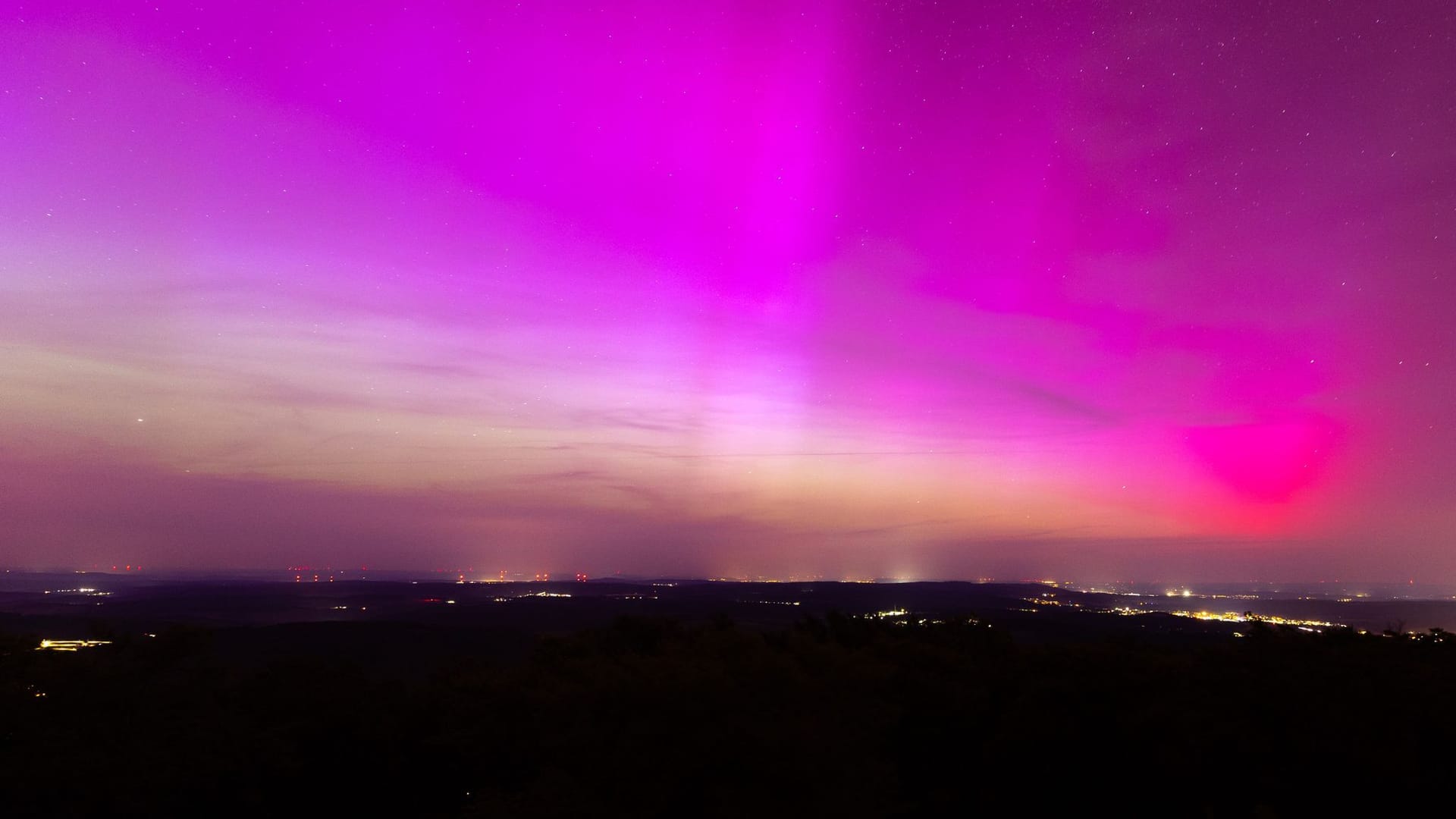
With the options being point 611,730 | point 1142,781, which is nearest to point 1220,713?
point 1142,781

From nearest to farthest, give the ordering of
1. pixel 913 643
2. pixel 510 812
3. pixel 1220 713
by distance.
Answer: pixel 510 812
pixel 1220 713
pixel 913 643

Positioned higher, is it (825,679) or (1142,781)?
(825,679)

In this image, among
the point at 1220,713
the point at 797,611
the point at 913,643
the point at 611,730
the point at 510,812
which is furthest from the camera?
the point at 797,611

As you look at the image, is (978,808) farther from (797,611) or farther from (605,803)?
(797,611)

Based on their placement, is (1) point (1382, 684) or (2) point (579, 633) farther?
(2) point (579, 633)
